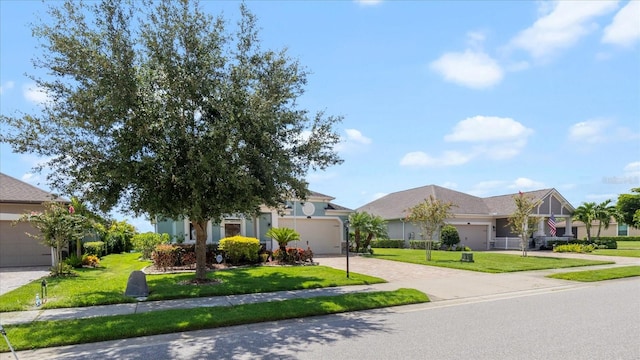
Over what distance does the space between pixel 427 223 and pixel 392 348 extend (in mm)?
15071

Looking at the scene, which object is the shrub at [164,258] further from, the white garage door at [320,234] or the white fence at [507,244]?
the white fence at [507,244]

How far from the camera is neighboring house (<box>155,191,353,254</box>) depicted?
22.2m

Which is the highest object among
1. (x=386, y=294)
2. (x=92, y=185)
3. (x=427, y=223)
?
(x=92, y=185)

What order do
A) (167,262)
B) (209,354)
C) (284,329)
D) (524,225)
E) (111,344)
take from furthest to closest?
(524,225)
(167,262)
(284,329)
(111,344)
(209,354)

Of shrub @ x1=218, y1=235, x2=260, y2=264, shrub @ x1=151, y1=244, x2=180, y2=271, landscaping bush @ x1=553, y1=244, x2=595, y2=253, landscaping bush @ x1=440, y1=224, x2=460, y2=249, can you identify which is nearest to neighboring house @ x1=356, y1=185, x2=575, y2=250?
landscaping bush @ x1=440, y1=224, x2=460, y2=249

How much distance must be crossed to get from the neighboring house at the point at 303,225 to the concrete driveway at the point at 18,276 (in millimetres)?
6290

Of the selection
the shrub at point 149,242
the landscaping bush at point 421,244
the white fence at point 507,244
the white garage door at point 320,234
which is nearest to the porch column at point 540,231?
the white fence at point 507,244

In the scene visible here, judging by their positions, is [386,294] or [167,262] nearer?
Result: [386,294]

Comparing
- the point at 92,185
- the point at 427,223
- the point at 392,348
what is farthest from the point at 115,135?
the point at 427,223

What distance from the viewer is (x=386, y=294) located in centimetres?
1070

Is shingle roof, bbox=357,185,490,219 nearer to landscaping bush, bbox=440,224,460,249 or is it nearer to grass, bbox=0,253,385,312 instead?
landscaping bush, bbox=440,224,460,249

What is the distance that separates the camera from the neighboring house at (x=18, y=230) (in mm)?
18172

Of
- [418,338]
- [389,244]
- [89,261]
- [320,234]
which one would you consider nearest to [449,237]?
[389,244]

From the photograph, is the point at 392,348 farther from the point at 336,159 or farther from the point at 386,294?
the point at 336,159
